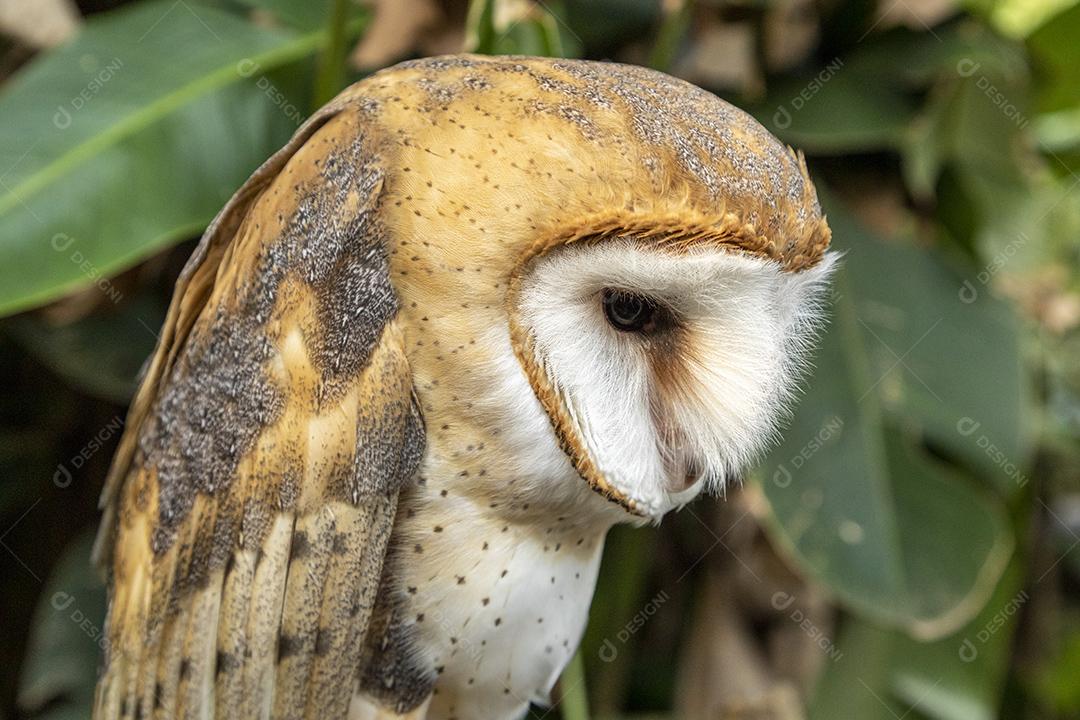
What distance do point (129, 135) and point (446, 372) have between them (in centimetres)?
65

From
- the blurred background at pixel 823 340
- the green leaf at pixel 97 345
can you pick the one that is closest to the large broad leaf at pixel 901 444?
the blurred background at pixel 823 340

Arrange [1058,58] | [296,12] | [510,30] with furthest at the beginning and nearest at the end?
[1058,58] → [296,12] → [510,30]

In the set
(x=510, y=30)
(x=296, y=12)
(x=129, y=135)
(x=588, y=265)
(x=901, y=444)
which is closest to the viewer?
(x=588, y=265)

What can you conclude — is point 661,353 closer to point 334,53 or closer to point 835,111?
point 334,53

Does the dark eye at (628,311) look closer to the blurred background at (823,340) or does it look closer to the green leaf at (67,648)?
the blurred background at (823,340)

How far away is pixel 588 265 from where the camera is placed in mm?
673

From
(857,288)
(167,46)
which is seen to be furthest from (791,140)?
(167,46)

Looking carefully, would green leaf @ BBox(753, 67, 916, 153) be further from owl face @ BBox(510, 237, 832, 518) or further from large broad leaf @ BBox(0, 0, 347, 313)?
owl face @ BBox(510, 237, 832, 518)

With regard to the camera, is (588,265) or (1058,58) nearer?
(588,265)

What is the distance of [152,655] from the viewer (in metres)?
0.83

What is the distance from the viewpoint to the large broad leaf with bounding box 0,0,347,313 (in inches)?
42.6

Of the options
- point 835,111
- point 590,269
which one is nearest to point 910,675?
point 835,111

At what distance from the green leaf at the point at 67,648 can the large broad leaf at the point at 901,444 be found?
2.80 feet

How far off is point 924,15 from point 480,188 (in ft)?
4.05
